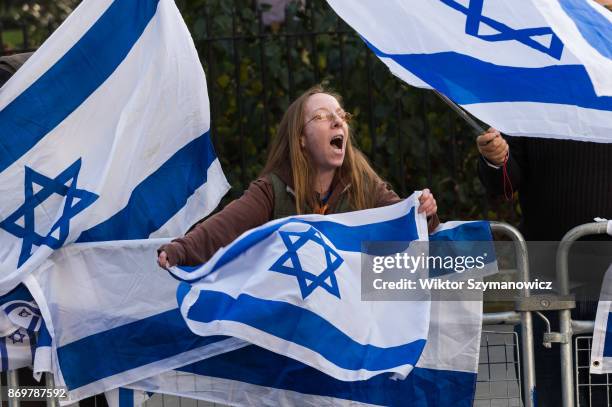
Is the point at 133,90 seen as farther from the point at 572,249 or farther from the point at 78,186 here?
the point at 572,249

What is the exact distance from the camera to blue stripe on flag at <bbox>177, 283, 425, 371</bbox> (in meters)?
4.87

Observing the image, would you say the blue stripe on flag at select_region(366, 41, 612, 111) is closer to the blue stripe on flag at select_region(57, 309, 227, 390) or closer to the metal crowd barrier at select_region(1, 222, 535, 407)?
the metal crowd barrier at select_region(1, 222, 535, 407)

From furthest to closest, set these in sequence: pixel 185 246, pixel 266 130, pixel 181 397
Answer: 1. pixel 266 130
2. pixel 181 397
3. pixel 185 246

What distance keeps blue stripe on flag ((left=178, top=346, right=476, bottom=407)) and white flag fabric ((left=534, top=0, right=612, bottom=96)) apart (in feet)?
4.21

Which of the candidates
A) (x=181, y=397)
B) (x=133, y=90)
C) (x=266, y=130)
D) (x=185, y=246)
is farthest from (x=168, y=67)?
(x=266, y=130)

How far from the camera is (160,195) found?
5.68m

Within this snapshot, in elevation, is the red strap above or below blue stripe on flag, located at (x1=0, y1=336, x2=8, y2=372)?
above

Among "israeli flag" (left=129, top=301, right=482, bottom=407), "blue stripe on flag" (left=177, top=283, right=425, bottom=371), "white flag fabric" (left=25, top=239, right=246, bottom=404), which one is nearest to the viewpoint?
"blue stripe on flag" (left=177, top=283, right=425, bottom=371)

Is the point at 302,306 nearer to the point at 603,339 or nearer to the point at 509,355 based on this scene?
the point at 509,355

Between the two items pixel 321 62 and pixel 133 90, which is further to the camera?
pixel 321 62

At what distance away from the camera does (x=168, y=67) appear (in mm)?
5613

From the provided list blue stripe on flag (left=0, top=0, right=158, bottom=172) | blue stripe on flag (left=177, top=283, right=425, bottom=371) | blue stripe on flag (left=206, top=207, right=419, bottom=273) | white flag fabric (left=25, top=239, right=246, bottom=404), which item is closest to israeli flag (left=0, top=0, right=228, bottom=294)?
blue stripe on flag (left=0, top=0, right=158, bottom=172)

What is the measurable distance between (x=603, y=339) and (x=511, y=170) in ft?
2.64

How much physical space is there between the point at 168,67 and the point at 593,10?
1.81 meters
